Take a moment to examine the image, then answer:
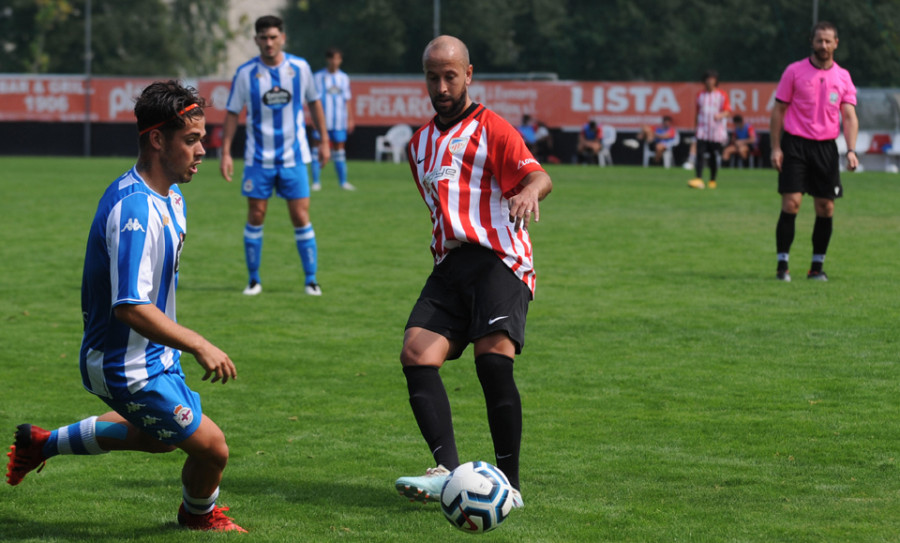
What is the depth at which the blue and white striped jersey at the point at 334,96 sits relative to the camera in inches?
872

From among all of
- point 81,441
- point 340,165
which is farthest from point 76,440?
point 340,165

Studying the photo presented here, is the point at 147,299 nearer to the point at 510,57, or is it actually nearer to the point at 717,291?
the point at 717,291

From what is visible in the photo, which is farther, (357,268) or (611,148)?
(611,148)

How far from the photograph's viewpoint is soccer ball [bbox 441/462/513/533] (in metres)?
4.29

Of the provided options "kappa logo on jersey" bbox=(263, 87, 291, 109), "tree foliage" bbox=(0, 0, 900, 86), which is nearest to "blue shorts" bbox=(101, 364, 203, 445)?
"kappa logo on jersey" bbox=(263, 87, 291, 109)

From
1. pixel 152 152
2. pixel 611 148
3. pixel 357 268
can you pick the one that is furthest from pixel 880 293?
pixel 611 148

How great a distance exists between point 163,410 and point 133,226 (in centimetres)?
64

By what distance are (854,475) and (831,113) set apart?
6.14m

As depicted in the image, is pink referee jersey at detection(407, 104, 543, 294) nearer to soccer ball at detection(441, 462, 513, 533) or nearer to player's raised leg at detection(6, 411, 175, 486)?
soccer ball at detection(441, 462, 513, 533)

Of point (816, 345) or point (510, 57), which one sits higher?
point (510, 57)

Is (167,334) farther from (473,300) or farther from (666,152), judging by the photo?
(666,152)

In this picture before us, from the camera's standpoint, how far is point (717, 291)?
10.5 meters

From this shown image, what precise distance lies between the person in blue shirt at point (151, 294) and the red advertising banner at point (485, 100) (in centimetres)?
2835

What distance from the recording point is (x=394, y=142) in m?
34.1
